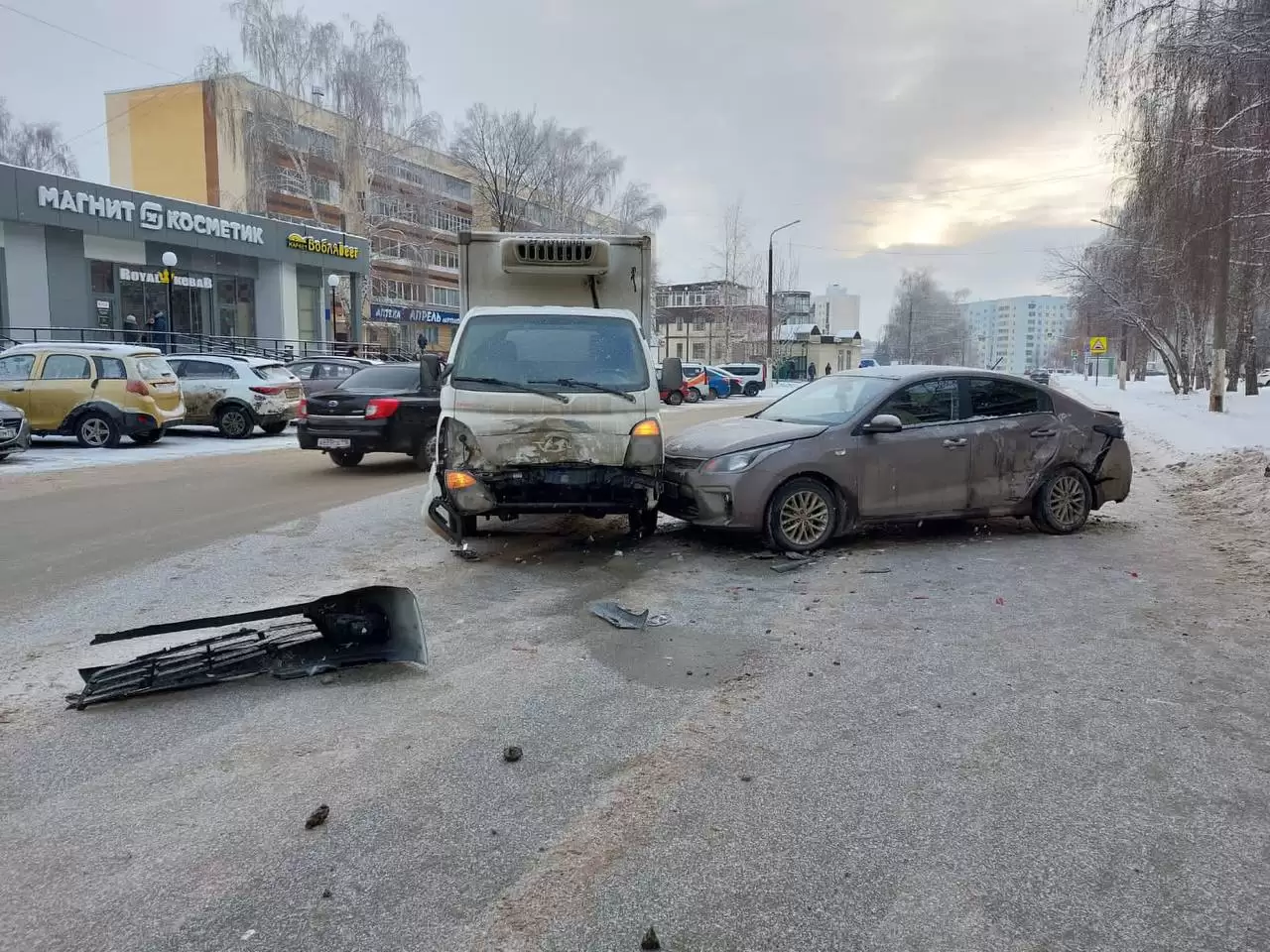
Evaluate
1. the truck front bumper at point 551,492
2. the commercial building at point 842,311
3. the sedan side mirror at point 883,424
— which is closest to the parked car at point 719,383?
the sedan side mirror at point 883,424

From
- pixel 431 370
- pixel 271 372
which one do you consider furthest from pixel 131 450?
pixel 431 370

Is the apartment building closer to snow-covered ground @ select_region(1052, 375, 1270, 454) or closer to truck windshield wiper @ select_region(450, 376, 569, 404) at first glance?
snow-covered ground @ select_region(1052, 375, 1270, 454)

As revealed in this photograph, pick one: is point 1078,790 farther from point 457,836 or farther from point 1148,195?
point 1148,195

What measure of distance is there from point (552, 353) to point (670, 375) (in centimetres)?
130

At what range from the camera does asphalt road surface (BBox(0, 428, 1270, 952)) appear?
108 inches

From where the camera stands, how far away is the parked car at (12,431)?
1345 centimetres

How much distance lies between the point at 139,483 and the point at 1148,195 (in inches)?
615

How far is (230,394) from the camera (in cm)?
1845

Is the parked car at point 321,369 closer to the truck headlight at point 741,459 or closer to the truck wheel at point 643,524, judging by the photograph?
the truck wheel at point 643,524

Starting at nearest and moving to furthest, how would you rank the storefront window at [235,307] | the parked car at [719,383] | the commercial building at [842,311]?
the storefront window at [235,307] → the parked car at [719,383] → the commercial building at [842,311]

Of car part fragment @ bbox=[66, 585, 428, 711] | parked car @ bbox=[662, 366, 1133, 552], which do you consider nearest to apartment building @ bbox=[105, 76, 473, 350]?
parked car @ bbox=[662, 366, 1133, 552]

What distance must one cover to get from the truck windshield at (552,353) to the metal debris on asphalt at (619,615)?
2035 mm

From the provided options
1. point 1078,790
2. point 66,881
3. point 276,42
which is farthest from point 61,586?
point 276,42

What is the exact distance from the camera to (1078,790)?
357 cm
